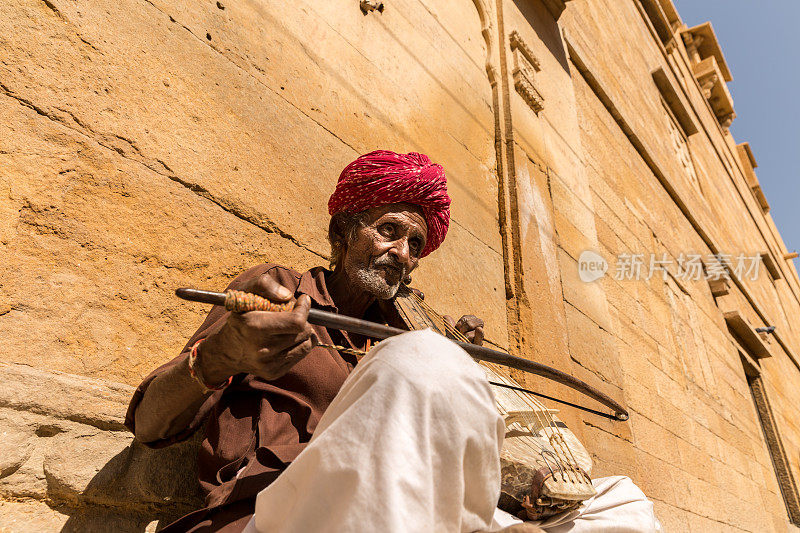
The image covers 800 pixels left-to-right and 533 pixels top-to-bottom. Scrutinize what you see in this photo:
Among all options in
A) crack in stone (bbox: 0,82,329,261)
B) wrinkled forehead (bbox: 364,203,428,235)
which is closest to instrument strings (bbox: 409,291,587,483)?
wrinkled forehead (bbox: 364,203,428,235)

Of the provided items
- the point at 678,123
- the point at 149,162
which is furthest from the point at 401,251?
the point at 678,123

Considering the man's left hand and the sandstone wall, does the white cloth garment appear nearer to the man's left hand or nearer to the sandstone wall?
the sandstone wall

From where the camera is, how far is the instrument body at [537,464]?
1038 millimetres

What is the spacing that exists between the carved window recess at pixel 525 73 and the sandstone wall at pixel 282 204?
0.05 ft

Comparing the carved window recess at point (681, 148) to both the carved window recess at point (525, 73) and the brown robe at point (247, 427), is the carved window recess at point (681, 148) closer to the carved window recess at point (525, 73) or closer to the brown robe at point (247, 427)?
the carved window recess at point (525, 73)

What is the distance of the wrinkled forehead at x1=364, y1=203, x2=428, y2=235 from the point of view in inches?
67.5

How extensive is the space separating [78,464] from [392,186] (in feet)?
3.80

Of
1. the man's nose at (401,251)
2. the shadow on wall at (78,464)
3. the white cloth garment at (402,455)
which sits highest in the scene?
the man's nose at (401,251)

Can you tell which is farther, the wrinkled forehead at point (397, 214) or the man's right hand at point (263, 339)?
the wrinkled forehead at point (397, 214)

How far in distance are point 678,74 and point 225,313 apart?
1049 cm

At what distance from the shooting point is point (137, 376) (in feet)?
4.45

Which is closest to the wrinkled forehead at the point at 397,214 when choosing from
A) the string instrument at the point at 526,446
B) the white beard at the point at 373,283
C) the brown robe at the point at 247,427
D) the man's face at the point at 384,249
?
the man's face at the point at 384,249

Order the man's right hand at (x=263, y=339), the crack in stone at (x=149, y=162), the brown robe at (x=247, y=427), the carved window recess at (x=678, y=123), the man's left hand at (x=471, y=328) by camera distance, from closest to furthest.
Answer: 1. the man's right hand at (x=263, y=339)
2. the brown robe at (x=247, y=427)
3. the crack in stone at (x=149, y=162)
4. the man's left hand at (x=471, y=328)
5. the carved window recess at (x=678, y=123)

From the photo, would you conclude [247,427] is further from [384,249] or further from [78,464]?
[384,249]
